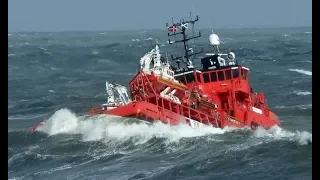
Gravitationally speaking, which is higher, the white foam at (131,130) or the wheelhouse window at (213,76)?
the wheelhouse window at (213,76)

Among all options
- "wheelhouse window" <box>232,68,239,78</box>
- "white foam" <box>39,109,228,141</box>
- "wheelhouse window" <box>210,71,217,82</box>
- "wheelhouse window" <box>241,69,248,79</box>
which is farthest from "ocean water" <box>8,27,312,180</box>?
"wheelhouse window" <box>241,69,248,79</box>

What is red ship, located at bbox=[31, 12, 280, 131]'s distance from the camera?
1373 inches

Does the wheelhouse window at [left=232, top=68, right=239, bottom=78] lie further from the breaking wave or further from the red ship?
the breaking wave

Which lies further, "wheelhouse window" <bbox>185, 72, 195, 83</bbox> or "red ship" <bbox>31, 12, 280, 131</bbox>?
"wheelhouse window" <bbox>185, 72, 195, 83</bbox>

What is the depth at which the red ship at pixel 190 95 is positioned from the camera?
114 ft

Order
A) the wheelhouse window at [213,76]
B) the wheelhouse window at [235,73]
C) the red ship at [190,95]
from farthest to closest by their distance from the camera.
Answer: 1. the wheelhouse window at [235,73]
2. the wheelhouse window at [213,76]
3. the red ship at [190,95]

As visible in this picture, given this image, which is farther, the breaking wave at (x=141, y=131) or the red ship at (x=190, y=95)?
the red ship at (x=190, y=95)

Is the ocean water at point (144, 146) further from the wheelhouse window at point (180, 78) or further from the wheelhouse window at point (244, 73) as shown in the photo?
the wheelhouse window at point (180, 78)

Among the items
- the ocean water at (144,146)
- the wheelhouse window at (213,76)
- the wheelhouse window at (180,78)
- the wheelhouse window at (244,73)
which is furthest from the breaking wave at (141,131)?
the wheelhouse window at (180,78)

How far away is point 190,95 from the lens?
3653 cm

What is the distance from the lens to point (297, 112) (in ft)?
158

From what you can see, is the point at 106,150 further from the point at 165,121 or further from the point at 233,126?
the point at 233,126

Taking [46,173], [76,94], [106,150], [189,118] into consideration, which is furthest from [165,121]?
[76,94]

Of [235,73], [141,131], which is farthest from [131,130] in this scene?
[235,73]
